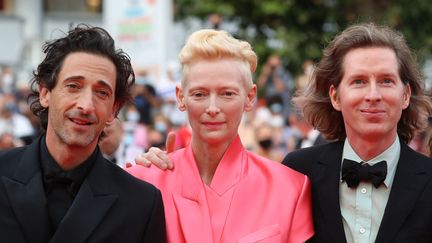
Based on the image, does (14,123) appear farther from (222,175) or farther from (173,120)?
(222,175)

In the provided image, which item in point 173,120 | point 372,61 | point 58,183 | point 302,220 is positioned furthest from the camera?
point 173,120

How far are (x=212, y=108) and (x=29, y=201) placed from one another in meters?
1.05

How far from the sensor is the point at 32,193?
4410 mm

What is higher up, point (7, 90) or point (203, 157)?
point (203, 157)

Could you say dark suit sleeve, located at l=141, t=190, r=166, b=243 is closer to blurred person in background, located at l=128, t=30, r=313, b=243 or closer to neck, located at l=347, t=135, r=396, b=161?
blurred person in background, located at l=128, t=30, r=313, b=243

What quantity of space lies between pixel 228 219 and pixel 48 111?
42.2 inches

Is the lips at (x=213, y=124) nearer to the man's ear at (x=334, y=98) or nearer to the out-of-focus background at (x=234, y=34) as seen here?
the man's ear at (x=334, y=98)

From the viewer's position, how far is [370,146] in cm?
505

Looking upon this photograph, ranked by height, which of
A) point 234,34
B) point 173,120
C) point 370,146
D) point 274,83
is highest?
point 370,146

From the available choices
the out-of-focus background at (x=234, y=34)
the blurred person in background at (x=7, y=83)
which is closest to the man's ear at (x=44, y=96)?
the out-of-focus background at (x=234, y=34)

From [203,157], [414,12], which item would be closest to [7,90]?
[414,12]

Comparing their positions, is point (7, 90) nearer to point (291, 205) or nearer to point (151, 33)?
point (151, 33)

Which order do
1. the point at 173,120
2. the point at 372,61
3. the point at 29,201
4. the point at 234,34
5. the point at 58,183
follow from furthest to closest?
the point at 234,34
the point at 173,120
the point at 372,61
the point at 58,183
the point at 29,201

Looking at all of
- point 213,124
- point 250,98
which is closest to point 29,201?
point 213,124
